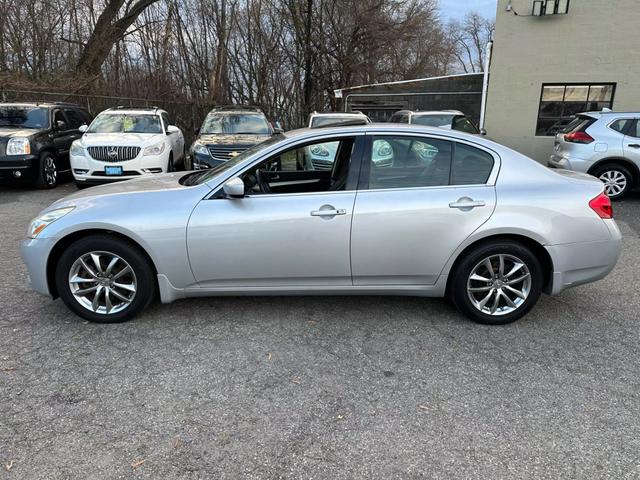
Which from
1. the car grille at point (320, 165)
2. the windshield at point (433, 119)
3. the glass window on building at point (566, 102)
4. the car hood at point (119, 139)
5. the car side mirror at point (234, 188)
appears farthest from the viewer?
the glass window on building at point (566, 102)

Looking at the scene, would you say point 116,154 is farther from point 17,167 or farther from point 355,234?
point 355,234

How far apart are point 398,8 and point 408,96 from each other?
25.1 ft

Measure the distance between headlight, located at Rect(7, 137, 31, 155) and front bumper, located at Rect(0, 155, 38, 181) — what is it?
79 mm

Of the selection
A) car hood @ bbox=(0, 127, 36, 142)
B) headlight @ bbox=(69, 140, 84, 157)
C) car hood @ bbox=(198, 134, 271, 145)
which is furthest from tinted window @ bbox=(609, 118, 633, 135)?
car hood @ bbox=(0, 127, 36, 142)

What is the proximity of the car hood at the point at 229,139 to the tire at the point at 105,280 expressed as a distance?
6103 millimetres

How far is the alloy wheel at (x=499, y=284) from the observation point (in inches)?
145

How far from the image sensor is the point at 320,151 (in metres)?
4.49

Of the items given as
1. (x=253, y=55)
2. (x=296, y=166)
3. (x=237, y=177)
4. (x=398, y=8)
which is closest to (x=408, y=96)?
(x=398, y=8)

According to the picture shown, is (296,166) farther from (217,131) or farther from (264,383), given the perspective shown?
(217,131)

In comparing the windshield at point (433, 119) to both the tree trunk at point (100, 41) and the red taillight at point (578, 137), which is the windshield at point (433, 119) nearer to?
the red taillight at point (578, 137)

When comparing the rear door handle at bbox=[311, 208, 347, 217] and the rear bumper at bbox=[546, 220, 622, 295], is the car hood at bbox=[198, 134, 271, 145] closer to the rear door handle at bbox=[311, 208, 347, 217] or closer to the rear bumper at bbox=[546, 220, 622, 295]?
the rear door handle at bbox=[311, 208, 347, 217]

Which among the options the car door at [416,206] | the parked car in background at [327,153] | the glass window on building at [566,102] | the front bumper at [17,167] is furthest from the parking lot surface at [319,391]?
the glass window on building at [566,102]

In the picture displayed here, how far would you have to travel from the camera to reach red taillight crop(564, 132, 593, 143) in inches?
338

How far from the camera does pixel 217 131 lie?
10602 millimetres
